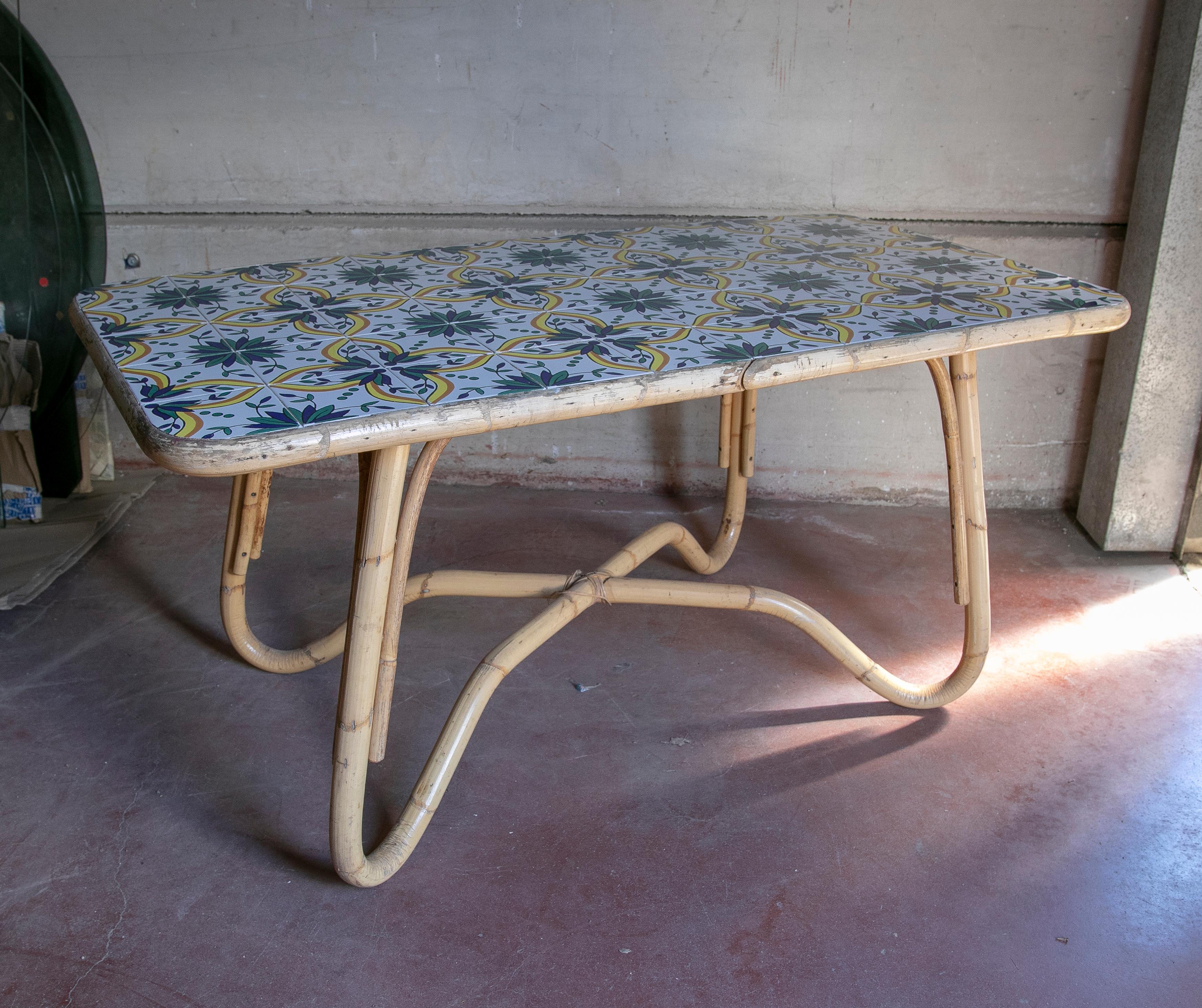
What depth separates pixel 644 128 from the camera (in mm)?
2678

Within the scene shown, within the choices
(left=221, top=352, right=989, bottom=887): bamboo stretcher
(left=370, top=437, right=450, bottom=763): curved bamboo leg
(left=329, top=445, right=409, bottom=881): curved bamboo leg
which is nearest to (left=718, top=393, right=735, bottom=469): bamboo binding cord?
(left=221, top=352, right=989, bottom=887): bamboo stretcher

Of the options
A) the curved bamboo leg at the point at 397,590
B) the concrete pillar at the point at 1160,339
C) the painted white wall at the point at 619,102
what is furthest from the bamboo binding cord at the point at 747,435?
the concrete pillar at the point at 1160,339

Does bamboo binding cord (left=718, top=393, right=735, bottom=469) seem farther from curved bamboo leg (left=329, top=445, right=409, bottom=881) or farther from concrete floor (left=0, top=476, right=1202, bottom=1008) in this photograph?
curved bamboo leg (left=329, top=445, right=409, bottom=881)

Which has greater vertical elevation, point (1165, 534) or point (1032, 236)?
point (1032, 236)

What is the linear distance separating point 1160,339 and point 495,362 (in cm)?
199

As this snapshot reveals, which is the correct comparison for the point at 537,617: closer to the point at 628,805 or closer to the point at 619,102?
the point at 628,805

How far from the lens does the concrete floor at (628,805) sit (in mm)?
1411

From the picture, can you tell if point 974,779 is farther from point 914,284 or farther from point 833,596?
point 914,284

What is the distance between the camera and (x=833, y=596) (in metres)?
2.45

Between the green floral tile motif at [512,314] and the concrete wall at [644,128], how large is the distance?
70 centimetres

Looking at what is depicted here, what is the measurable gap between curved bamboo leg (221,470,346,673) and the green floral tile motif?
1.16 feet

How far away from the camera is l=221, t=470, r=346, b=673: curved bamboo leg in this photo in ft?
5.82

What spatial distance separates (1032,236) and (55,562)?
8.70ft

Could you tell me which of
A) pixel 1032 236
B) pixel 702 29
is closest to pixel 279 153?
pixel 702 29
